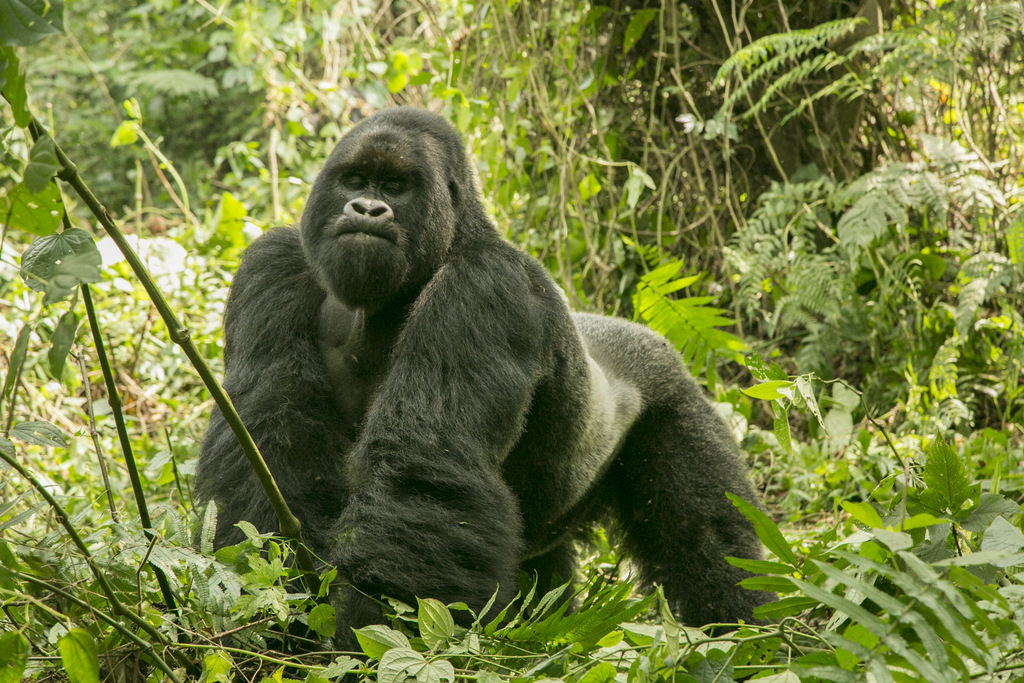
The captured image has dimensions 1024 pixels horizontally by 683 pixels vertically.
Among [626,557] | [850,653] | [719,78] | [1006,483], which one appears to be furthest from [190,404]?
[850,653]

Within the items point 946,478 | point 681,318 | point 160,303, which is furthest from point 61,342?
point 681,318

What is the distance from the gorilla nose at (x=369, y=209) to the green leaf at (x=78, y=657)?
4.69ft

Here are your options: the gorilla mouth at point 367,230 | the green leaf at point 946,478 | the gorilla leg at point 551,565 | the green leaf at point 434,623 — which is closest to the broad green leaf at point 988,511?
the green leaf at point 946,478

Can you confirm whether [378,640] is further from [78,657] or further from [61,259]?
[61,259]

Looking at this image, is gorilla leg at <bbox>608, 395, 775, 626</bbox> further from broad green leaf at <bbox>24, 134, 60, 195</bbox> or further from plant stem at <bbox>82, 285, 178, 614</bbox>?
broad green leaf at <bbox>24, 134, 60, 195</bbox>

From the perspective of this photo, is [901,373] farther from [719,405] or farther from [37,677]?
[37,677]

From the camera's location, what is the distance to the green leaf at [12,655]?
1413 mm

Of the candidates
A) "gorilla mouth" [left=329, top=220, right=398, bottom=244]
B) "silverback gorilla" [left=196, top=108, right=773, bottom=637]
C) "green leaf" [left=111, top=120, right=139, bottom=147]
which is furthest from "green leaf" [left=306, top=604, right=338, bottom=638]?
"green leaf" [left=111, top=120, right=139, bottom=147]

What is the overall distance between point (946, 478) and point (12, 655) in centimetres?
161

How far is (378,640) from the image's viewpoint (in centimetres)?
165

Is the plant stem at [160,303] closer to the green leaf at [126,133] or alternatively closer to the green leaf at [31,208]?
the green leaf at [31,208]

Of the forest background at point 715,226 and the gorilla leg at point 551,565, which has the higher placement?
the forest background at point 715,226

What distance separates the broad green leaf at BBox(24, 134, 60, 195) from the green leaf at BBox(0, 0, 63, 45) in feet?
0.50

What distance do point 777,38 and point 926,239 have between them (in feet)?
4.22
